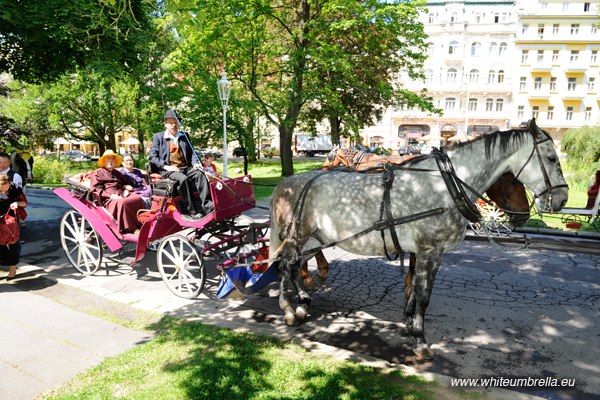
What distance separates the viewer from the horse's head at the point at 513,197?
4203mm

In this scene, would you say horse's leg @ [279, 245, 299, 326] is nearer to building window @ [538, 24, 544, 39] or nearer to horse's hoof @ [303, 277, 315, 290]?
horse's hoof @ [303, 277, 315, 290]

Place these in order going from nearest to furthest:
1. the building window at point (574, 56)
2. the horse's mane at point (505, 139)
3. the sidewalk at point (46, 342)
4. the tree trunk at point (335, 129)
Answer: the sidewalk at point (46, 342) → the horse's mane at point (505, 139) → the tree trunk at point (335, 129) → the building window at point (574, 56)

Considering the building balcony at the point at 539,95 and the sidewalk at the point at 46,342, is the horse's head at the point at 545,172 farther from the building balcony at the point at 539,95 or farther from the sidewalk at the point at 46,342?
the building balcony at the point at 539,95

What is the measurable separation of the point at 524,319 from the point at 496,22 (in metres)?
56.1

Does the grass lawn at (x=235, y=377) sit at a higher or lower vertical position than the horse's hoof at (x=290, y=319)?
lower

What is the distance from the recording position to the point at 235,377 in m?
3.70

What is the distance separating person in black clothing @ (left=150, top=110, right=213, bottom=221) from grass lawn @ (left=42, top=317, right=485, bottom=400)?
214 cm

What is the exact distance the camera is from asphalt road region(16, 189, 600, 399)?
13.6 feet

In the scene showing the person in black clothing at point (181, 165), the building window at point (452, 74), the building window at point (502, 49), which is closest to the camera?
the person in black clothing at point (181, 165)

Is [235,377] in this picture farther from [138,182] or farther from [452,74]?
[452,74]

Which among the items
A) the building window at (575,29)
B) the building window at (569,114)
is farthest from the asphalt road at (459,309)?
the building window at (575,29)

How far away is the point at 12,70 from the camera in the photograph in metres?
10.2

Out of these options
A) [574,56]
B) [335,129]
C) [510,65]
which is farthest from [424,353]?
[574,56]

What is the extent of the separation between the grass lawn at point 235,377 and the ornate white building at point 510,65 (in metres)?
44.3
